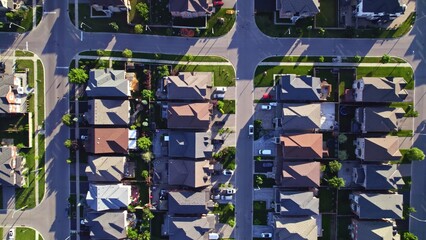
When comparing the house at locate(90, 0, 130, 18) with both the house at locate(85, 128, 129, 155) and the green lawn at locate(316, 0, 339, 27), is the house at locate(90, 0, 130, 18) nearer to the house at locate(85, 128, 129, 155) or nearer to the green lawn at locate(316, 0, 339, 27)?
the house at locate(85, 128, 129, 155)

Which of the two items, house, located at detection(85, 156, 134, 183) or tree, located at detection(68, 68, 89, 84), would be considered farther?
tree, located at detection(68, 68, 89, 84)

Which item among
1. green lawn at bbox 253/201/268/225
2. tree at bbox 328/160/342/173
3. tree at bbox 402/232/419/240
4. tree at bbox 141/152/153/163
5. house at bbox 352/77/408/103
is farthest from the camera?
green lawn at bbox 253/201/268/225

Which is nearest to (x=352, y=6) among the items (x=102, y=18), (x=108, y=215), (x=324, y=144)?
(x=324, y=144)

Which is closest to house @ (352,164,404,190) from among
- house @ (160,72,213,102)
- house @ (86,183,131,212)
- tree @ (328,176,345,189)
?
tree @ (328,176,345,189)

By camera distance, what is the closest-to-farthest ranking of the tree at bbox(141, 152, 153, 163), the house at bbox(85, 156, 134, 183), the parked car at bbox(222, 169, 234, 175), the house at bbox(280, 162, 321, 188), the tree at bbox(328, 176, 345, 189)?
the house at bbox(280, 162, 321, 188)
the house at bbox(85, 156, 134, 183)
the tree at bbox(328, 176, 345, 189)
the tree at bbox(141, 152, 153, 163)
the parked car at bbox(222, 169, 234, 175)

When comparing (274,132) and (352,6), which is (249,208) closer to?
(274,132)

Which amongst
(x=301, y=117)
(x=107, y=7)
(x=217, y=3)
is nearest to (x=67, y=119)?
(x=107, y=7)
